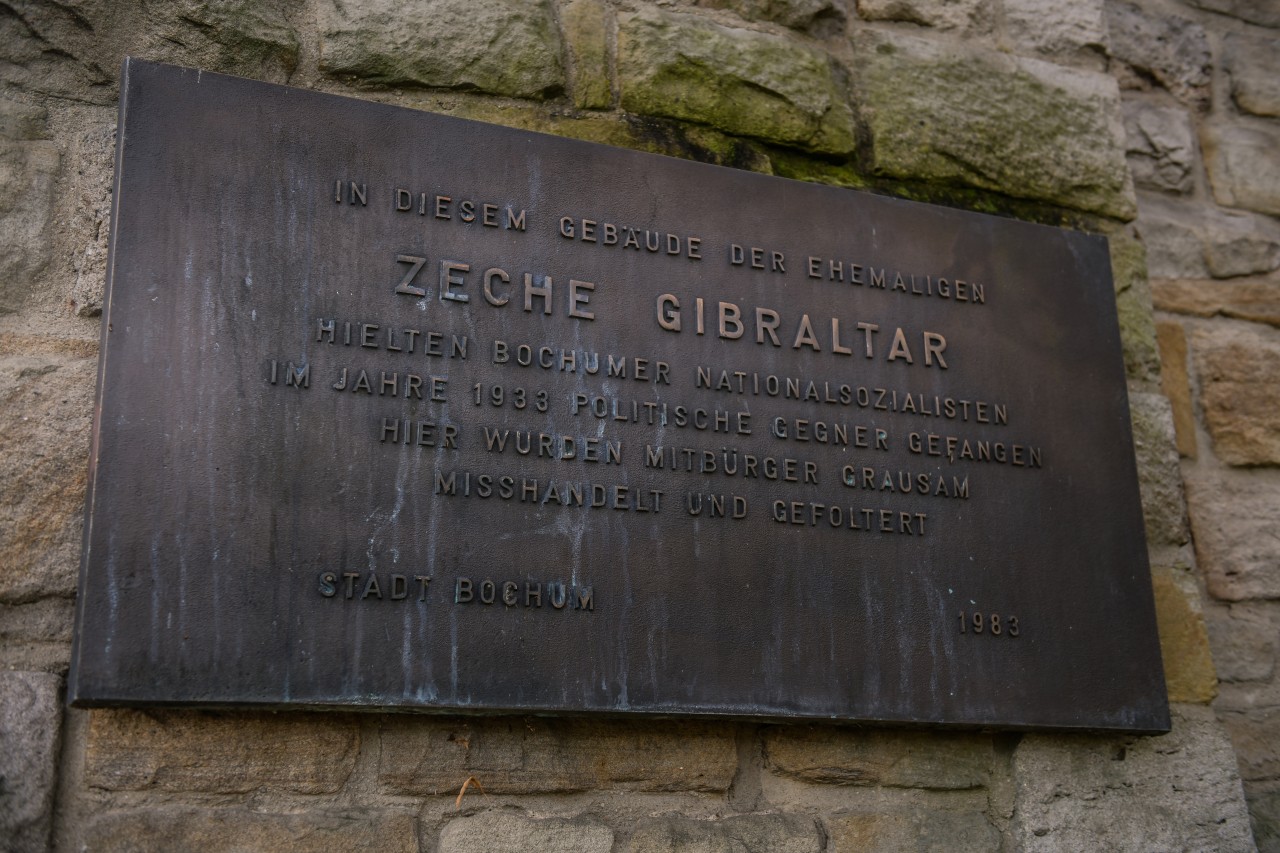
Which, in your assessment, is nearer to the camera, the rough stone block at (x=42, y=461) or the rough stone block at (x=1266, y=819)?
Result: the rough stone block at (x=42, y=461)

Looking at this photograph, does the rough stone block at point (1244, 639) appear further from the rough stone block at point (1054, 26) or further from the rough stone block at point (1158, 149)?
the rough stone block at point (1054, 26)

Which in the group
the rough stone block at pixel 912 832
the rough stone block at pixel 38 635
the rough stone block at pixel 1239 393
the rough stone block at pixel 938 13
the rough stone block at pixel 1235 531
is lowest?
the rough stone block at pixel 912 832

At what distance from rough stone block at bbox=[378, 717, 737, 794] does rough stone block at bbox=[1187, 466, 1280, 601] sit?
1.29 metres

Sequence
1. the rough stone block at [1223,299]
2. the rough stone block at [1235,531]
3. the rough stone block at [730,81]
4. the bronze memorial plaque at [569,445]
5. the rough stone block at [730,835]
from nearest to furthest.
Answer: the bronze memorial plaque at [569,445] < the rough stone block at [730,835] < the rough stone block at [730,81] < the rough stone block at [1235,531] < the rough stone block at [1223,299]

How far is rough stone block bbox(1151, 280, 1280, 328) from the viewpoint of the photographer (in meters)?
3.03

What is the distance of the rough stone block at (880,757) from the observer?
2250 millimetres

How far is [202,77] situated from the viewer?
2193 mm

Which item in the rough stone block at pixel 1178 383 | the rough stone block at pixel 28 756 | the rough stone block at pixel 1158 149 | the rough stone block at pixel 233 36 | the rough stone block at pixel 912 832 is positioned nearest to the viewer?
the rough stone block at pixel 28 756

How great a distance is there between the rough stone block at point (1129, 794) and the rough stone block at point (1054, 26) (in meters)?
1.65

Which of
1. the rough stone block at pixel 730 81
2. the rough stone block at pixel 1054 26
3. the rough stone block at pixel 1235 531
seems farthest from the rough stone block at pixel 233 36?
the rough stone block at pixel 1235 531

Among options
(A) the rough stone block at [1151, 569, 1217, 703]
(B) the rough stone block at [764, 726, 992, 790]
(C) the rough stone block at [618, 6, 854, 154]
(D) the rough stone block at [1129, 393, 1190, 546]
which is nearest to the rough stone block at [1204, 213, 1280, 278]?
(D) the rough stone block at [1129, 393, 1190, 546]

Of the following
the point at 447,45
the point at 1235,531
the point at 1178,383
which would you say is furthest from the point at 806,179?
the point at 1235,531

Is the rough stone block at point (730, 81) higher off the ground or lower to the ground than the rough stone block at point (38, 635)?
higher

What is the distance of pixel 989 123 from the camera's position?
289 cm
